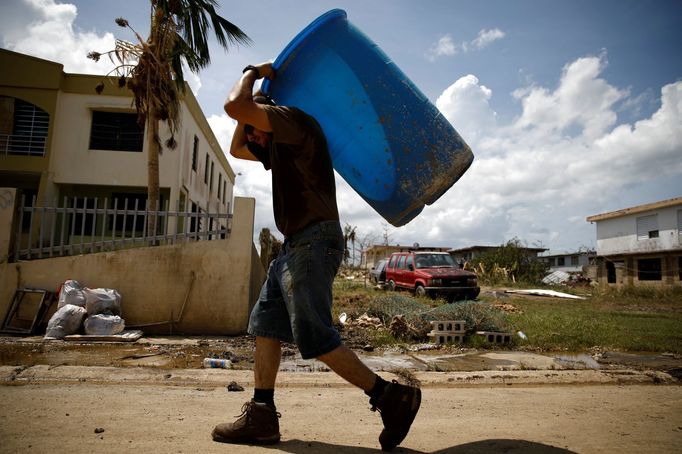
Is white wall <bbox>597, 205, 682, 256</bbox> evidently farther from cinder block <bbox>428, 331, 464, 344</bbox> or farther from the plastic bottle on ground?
the plastic bottle on ground

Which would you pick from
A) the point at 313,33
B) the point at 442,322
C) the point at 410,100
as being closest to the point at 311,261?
the point at 410,100

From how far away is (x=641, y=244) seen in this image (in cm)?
2936

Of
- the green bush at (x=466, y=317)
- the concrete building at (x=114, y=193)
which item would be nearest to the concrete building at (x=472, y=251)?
the concrete building at (x=114, y=193)

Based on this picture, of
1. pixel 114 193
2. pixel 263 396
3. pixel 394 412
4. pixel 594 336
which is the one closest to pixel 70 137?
pixel 114 193

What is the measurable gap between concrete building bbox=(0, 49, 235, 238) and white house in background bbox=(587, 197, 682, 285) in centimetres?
2931

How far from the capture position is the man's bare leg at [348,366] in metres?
1.77

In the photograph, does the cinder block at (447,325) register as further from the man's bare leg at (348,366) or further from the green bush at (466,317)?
the man's bare leg at (348,366)

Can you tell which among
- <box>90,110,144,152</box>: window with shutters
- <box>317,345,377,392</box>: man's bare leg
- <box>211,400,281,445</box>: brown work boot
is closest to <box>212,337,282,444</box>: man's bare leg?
<box>211,400,281,445</box>: brown work boot

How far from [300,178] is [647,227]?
34.8 meters

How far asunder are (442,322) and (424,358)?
98 cm

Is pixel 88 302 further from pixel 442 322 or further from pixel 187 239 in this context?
pixel 442 322

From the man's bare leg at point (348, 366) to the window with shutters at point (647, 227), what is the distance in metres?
34.1

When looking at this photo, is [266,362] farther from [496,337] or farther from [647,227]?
[647,227]

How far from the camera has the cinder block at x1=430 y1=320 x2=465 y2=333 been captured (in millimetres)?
5230
